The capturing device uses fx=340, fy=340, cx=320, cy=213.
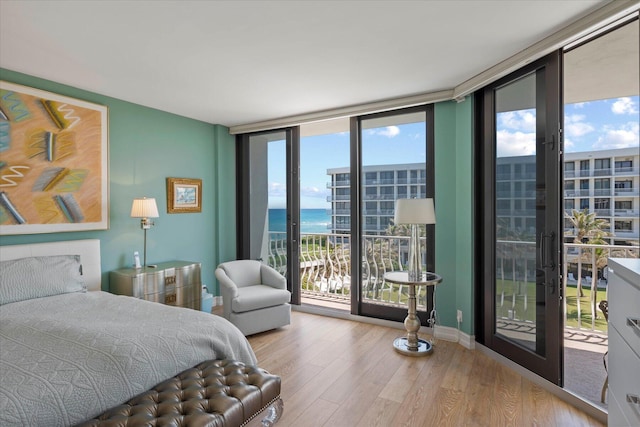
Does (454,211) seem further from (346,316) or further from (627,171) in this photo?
(346,316)

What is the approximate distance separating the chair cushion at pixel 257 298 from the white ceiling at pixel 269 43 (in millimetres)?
2127

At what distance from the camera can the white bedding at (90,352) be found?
1.38 m

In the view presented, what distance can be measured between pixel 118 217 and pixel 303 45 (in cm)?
273

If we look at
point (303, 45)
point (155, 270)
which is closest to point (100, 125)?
point (155, 270)

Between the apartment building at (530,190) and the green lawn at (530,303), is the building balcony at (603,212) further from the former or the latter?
the green lawn at (530,303)

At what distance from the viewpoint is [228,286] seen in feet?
11.9

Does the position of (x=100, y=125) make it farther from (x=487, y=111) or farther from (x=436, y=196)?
(x=487, y=111)

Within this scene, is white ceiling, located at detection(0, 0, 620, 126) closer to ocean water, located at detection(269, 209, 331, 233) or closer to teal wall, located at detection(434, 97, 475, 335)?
teal wall, located at detection(434, 97, 475, 335)

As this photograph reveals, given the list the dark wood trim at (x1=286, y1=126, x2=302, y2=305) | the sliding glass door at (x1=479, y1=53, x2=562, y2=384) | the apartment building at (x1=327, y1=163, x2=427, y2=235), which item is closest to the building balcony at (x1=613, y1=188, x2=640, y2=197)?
the sliding glass door at (x1=479, y1=53, x2=562, y2=384)

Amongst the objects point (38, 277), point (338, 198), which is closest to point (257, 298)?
point (338, 198)

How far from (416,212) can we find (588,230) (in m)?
2.08

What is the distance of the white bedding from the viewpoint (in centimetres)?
138

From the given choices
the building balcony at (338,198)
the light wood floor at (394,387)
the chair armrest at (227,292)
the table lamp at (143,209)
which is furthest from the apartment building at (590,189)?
the table lamp at (143,209)

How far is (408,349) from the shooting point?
10.4ft
